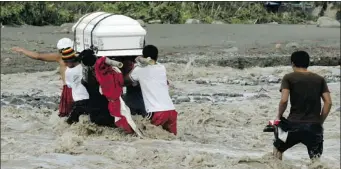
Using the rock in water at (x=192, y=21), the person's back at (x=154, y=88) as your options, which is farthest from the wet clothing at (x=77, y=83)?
the rock in water at (x=192, y=21)

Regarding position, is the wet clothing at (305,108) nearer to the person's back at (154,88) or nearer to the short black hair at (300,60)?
the short black hair at (300,60)

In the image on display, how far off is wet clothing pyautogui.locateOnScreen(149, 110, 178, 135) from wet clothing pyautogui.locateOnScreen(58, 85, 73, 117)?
1309 mm

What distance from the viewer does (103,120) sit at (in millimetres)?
7898

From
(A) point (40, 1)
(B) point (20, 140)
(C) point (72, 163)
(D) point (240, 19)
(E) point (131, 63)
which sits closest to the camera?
(C) point (72, 163)

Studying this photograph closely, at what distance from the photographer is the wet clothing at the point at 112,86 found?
7.62 meters

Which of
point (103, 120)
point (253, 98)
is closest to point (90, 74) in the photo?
point (103, 120)

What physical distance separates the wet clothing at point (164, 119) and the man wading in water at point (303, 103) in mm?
1734

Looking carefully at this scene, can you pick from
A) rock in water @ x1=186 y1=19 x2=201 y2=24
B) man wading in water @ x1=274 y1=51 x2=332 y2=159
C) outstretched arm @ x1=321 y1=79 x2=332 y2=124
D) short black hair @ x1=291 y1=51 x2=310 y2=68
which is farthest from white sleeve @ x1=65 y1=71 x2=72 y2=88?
rock in water @ x1=186 y1=19 x2=201 y2=24

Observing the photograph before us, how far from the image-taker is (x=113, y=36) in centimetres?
805

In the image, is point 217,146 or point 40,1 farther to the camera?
point 40,1

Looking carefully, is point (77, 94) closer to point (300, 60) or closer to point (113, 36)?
point (113, 36)

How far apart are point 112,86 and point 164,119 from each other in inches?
29.2

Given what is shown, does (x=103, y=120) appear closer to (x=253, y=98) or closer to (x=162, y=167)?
(x=162, y=167)

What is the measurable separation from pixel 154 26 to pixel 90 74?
13145 millimetres
